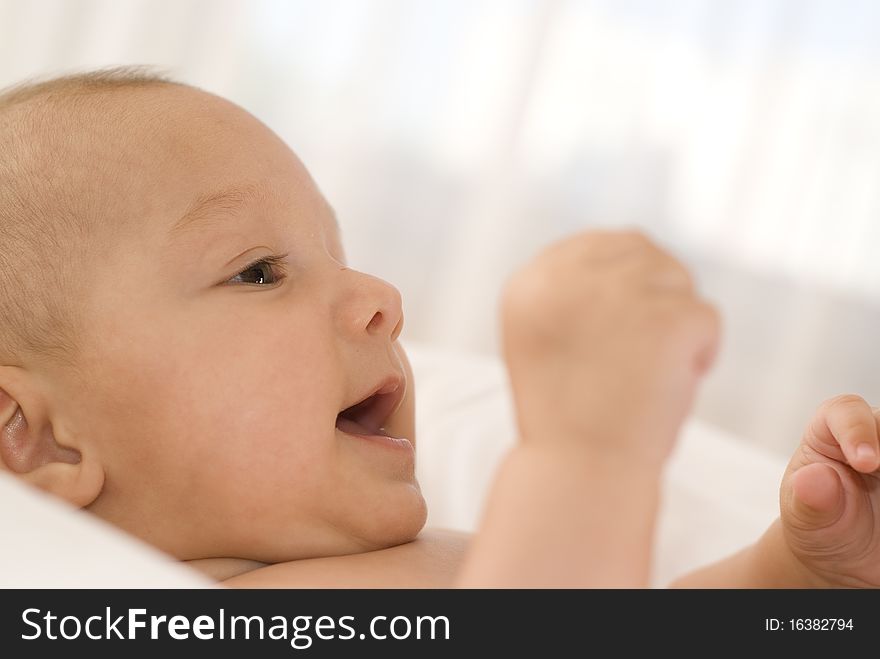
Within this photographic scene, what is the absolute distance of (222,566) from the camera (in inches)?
34.5

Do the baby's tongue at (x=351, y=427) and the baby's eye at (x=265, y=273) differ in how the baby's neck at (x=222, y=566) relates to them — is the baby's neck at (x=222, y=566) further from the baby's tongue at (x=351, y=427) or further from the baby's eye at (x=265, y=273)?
the baby's eye at (x=265, y=273)

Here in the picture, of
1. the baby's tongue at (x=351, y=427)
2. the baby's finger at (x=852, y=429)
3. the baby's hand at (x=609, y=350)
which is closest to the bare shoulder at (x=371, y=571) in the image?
the baby's tongue at (x=351, y=427)

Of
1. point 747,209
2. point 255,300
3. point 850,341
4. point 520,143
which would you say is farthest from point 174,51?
point 255,300

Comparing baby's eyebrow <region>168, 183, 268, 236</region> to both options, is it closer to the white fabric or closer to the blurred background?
the white fabric

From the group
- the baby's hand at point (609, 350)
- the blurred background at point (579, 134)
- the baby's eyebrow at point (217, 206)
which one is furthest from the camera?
the blurred background at point (579, 134)

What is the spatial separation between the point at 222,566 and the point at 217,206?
298 millimetres

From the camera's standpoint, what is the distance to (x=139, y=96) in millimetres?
965

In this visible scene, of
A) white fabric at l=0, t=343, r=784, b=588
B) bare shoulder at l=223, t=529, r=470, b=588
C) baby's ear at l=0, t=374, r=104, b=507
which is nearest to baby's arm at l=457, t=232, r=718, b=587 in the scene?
bare shoulder at l=223, t=529, r=470, b=588

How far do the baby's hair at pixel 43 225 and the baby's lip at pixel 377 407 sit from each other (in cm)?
24

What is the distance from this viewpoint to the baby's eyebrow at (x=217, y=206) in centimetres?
87

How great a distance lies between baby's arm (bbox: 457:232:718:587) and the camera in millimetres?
540

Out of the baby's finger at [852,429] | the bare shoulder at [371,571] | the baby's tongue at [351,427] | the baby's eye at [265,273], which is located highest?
the baby's eye at [265,273]

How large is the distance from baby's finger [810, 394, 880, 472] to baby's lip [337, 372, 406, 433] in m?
0.36

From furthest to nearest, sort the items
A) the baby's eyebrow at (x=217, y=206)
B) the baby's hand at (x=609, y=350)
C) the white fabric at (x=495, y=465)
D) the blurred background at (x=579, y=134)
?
the blurred background at (x=579, y=134)
the white fabric at (x=495, y=465)
the baby's eyebrow at (x=217, y=206)
the baby's hand at (x=609, y=350)
